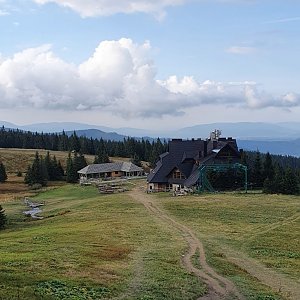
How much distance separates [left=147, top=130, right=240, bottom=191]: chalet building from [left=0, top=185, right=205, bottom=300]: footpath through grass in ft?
97.1

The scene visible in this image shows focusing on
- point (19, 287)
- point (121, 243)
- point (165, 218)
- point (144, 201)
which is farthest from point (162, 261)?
point (144, 201)

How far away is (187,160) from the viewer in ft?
255

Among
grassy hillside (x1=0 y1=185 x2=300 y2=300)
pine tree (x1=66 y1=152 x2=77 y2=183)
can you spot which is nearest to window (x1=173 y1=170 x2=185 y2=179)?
grassy hillside (x1=0 y1=185 x2=300 y2=300)

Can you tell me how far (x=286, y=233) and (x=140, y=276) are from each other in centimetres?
2011

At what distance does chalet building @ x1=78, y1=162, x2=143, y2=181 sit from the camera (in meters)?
102

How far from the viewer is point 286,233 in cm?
3872

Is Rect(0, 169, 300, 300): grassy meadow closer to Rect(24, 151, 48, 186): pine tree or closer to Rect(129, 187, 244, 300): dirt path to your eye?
Rect(129, 187, 244, 300): dirt path

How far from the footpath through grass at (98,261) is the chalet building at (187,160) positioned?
29.6 meters

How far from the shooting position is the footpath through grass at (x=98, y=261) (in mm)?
18578

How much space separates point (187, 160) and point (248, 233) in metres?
40.2

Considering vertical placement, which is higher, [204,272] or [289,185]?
[289,185]

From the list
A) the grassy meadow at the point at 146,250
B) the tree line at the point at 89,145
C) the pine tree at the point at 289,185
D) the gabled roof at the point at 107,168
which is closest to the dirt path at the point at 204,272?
the grassy meadow at the point at 146,250

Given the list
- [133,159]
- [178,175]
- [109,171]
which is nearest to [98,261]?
[178,175]

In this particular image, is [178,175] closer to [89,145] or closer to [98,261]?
[98,261]
